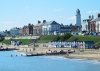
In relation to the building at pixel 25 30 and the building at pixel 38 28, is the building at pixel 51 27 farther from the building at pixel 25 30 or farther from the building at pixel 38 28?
the building at pixel 25 30

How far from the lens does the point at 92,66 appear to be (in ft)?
195

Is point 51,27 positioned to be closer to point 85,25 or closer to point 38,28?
point 38,28

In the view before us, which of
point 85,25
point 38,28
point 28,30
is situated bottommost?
point 85,25

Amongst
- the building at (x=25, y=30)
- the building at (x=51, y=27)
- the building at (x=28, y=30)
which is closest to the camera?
the building at (x=51, y=27)

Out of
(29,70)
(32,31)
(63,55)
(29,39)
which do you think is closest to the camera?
(29,70)

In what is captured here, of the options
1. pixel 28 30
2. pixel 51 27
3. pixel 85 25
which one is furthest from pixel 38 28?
pixel 85 25

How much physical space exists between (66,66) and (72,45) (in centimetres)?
3697

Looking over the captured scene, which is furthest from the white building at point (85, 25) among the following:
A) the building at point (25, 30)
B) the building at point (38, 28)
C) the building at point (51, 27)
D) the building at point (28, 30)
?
the building at point (25, 30)

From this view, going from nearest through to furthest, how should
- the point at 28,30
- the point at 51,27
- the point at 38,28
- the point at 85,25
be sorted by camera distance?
the point at 85,25, the point at 51,27, the point at 38,28, the point at 28,30

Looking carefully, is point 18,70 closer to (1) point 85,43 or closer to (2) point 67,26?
(1) point 85,43

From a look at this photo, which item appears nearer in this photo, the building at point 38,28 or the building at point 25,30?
the building at point 38,28

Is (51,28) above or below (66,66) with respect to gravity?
above

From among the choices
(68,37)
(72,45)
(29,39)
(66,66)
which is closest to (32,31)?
(29,39)

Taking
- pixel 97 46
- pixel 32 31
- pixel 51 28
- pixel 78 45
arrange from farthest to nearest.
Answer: pixel 32 31, pixel 51 28, pixel 78 45, pixel 97 46
